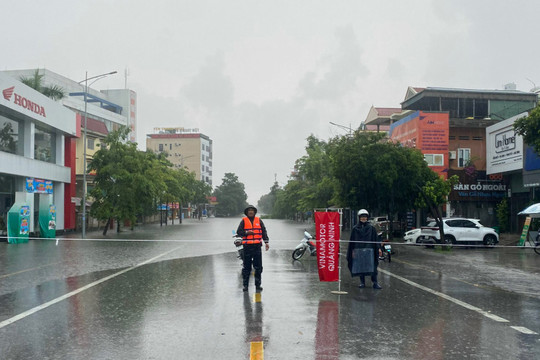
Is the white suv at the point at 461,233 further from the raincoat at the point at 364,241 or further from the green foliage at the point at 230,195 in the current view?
the green foliage at the point at 230,195

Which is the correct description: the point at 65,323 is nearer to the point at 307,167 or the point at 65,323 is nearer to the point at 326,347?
the point at 326,347

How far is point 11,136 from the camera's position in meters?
32.5

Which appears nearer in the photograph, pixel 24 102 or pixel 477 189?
pixel 24 102

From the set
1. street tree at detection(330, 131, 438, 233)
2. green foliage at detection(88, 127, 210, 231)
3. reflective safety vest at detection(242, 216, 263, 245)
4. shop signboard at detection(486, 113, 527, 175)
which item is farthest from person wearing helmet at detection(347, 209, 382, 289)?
green foliage at detection(88, 127, 210, 231)

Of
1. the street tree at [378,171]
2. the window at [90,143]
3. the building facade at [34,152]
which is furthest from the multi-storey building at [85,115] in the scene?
the street tree at [378,171]

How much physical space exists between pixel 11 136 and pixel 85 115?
4.45 m

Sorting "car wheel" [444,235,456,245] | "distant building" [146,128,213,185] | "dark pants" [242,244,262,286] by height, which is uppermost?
"distant building" [146,128,213,185]

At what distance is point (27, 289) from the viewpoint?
1146 cm

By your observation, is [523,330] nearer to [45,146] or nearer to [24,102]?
[24,102]

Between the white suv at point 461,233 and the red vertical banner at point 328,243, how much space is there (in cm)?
1620

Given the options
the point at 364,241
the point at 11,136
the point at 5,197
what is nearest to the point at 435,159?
the point at 11,136

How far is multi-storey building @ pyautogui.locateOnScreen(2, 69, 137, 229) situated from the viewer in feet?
139

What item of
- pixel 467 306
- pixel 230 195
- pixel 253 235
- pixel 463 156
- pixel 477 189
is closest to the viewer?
pixel 467 306

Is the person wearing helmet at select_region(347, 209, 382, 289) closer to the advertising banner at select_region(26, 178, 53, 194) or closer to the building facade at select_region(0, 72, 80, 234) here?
the building facade at select_region(0, 72, 80, 234)
